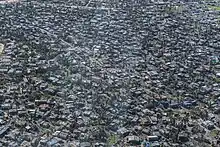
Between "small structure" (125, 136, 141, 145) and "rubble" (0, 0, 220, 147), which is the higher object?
"rubble" (0, 0, 220, 147)

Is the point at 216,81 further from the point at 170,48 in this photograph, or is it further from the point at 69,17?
the point at 69,17

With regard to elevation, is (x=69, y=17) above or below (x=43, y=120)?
above

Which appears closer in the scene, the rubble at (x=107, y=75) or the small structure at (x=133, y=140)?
the small structure at (x=133, y=140)

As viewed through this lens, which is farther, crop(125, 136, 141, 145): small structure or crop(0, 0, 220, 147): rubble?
crop(0, 0, 220, 147): rubble

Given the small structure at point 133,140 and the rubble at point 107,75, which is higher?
the rubble at point 107,75

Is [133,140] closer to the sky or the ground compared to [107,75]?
closer to the ground

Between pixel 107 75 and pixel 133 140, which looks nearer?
pixel 133 140

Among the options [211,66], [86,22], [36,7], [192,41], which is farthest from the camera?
[36,7]

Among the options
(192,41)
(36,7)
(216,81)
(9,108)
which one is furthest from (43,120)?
(36,7)

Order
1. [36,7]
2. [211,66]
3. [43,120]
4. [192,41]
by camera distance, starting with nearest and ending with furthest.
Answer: [43,120]
[211,66]
[192,41]
[36,7]

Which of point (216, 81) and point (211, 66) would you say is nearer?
point (216, 81)
